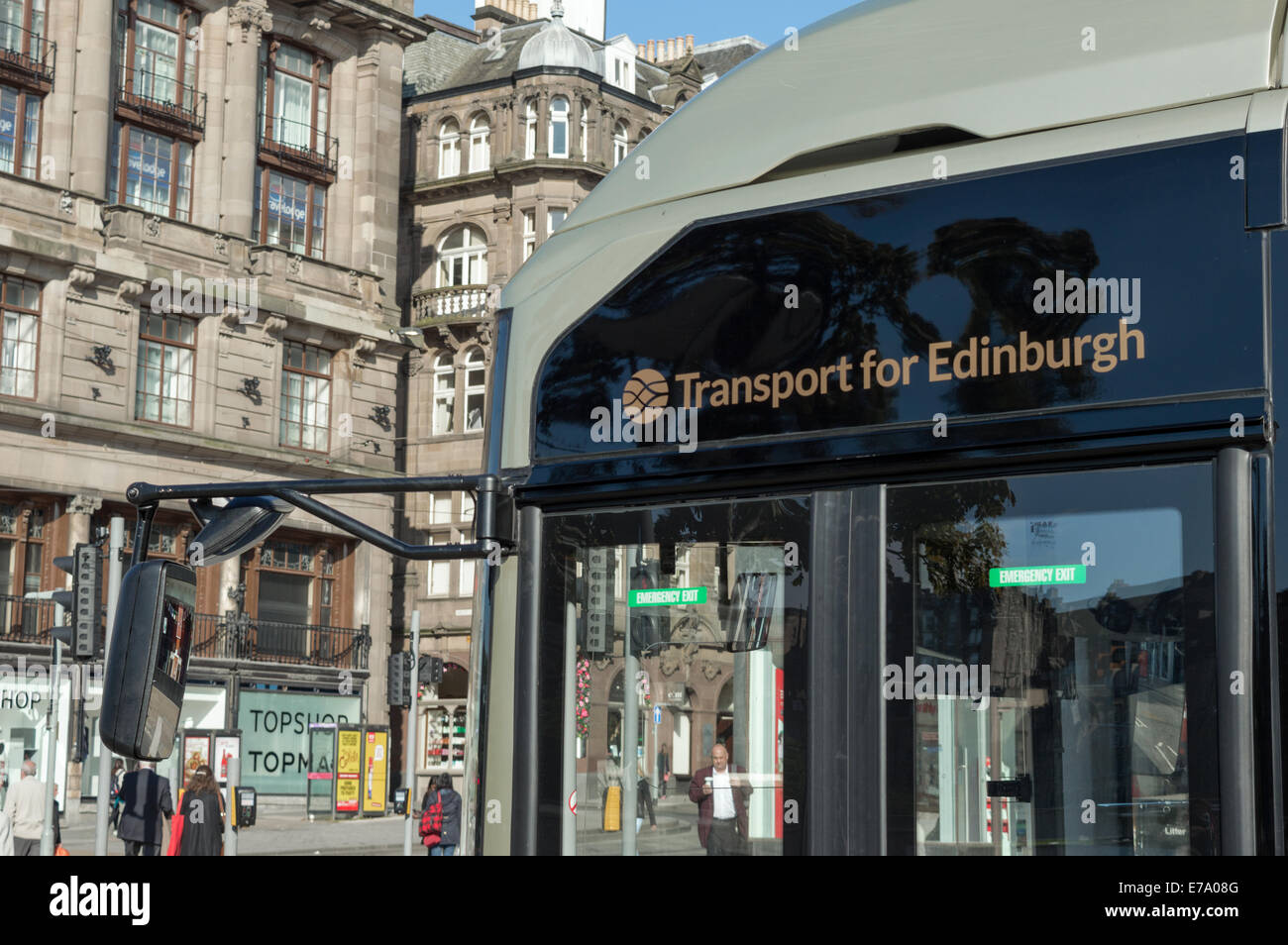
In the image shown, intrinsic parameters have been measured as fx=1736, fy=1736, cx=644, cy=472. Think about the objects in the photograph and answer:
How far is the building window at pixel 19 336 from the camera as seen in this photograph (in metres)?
32.3

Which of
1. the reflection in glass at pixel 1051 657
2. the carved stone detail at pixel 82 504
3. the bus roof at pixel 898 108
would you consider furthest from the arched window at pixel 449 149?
the reflection in glass at pixel 1051 657

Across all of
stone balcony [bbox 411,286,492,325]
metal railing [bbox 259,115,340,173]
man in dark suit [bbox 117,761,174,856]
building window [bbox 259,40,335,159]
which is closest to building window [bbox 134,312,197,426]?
metal railing [bbox 259,115,340,173]

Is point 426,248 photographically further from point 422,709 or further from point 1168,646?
point 1168,646

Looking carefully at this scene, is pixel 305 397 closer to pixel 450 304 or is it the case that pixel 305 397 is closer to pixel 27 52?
pixel 450 304

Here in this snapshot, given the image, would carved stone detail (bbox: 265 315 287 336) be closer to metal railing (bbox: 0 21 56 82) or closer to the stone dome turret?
metal railing (bbox: 0 21 56 82)

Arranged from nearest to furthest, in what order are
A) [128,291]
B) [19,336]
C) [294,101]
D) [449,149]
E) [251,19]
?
[19,336]
[128,291]
[251,19]
[294,101]
[449,149]

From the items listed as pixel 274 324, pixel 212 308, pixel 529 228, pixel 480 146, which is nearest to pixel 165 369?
pixel 212 308

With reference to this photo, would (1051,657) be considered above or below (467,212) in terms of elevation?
below

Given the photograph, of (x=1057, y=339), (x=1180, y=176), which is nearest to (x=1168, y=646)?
(x=1057, y=339)

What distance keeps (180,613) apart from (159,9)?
115 feet

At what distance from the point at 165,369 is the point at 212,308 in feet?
5.75

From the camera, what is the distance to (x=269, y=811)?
110 feet

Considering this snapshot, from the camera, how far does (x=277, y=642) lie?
3709cm

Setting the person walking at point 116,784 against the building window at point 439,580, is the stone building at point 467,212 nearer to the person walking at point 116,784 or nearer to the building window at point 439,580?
the building window at point 439,580
